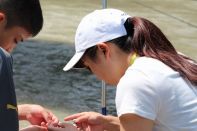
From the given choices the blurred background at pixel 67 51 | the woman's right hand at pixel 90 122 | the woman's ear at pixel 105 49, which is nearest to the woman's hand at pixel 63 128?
the woman's right hand at pixel 90 122

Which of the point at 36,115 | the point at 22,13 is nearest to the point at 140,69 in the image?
the point at 22,13

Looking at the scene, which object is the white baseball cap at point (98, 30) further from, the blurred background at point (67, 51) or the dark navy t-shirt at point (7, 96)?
the blurred background at point (67, 51)

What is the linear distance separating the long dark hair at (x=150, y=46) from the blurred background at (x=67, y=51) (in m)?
1.87

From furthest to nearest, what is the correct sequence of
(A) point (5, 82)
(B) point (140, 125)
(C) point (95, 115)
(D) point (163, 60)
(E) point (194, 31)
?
(E) point (194, 31) → (C) point (95, 115) → (D) point (163, 60) → (B) point (140, 125) → (A) point (5, 82)

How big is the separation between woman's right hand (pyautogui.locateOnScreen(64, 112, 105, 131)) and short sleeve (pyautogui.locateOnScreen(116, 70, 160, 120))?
0.43m

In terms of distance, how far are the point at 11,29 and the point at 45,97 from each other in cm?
250

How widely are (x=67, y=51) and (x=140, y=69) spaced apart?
152 inches

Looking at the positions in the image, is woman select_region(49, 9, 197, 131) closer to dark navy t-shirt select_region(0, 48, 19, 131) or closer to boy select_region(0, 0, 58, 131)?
boy select_region(0, 0, 58, 131)

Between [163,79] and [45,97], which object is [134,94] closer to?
[163,79]

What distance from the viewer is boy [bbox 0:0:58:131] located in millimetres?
1808

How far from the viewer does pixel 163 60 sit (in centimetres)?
207

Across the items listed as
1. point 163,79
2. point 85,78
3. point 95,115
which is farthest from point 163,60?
point 85,78

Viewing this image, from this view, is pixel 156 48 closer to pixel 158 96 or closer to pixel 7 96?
pixel 158 96

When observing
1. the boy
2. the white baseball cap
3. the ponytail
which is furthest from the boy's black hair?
the ponytail
